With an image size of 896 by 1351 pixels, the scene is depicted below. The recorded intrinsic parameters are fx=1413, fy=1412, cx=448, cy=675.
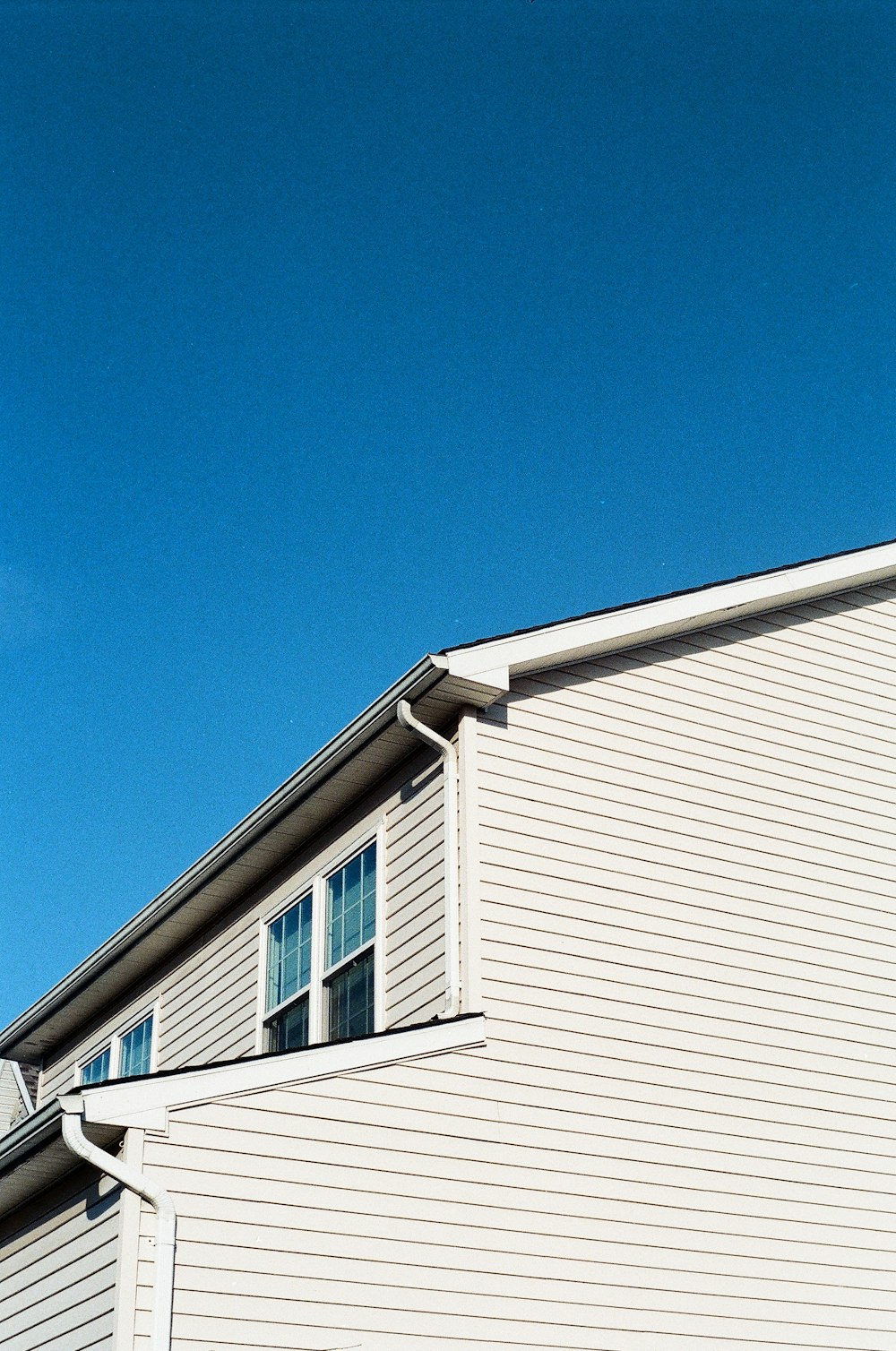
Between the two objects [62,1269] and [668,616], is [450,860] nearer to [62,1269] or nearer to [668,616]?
[668,616]

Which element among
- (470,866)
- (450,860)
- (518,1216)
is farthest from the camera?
(450,860)

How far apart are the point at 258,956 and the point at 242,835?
1158 mm

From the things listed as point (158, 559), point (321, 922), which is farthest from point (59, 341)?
point (321, 922)

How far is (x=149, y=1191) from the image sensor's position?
7234mm

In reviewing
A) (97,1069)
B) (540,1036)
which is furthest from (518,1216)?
(97,1069)

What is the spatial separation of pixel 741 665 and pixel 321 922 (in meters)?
4.06

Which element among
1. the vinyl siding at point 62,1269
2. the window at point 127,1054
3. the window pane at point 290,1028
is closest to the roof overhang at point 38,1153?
the vinyl siding at point 62,1269

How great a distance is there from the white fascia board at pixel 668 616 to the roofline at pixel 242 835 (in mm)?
397

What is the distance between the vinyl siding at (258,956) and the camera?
9.57 metres

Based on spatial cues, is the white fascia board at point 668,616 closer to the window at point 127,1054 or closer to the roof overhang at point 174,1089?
the roof overhang at point 174,1089

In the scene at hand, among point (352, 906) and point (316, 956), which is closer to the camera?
point (352, 906)

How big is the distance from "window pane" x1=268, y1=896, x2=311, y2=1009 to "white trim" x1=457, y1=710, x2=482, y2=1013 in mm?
2336

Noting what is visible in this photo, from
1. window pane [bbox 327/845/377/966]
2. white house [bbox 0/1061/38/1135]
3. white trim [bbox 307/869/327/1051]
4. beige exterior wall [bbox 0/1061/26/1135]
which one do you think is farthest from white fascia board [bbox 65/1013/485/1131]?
beige exterior wall [bbox 0/1061/26/1135]

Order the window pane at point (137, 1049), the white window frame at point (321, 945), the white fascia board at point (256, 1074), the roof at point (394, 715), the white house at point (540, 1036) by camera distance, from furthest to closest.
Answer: the window pane at point (137, 1049)
the white window frame at point (321, 945)
the roof at point (394, 715)
the white house at point (540, 1036)
the white fascia board at point (256, 1074)
